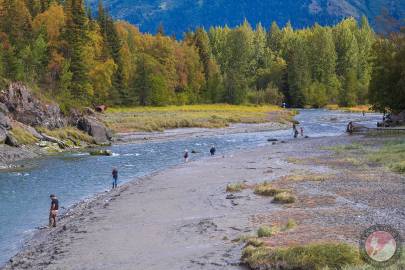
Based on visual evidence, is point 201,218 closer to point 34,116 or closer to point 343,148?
point 343,148

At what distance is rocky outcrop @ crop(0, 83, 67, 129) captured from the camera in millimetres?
68500

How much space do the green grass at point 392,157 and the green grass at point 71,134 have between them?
127ft

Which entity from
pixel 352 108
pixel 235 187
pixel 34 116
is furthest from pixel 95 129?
pixel 352 108

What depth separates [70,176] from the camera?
45844 mm

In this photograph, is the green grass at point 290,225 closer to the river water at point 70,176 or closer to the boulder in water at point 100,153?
the river water at point 70,176

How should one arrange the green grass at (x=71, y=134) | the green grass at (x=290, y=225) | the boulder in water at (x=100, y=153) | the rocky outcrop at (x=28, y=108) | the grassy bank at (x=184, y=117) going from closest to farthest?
the green grass at (x=290, y=225) < the boulder in water at (x=100, y=153) < the rocky outcrop at (x=28, y=108) < the green grass at (x=71, y=134) < the grassy bank at (x=184, y=117)

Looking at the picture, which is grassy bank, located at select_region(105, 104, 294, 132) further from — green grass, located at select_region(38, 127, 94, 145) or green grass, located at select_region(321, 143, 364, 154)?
green grass, located at select_region(321, 143, 364, 154)

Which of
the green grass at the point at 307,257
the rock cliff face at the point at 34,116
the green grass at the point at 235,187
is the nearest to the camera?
the green grass at the point at 307,257

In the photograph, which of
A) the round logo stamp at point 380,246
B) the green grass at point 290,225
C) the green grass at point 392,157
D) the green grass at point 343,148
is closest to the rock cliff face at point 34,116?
the green grass at point 343,148

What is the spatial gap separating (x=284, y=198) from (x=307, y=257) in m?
12.3

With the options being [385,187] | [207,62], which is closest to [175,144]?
[385,187]

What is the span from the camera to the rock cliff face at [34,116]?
65419 mm

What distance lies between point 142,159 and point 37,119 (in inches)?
795

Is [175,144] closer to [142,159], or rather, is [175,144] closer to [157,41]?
[142,159]
